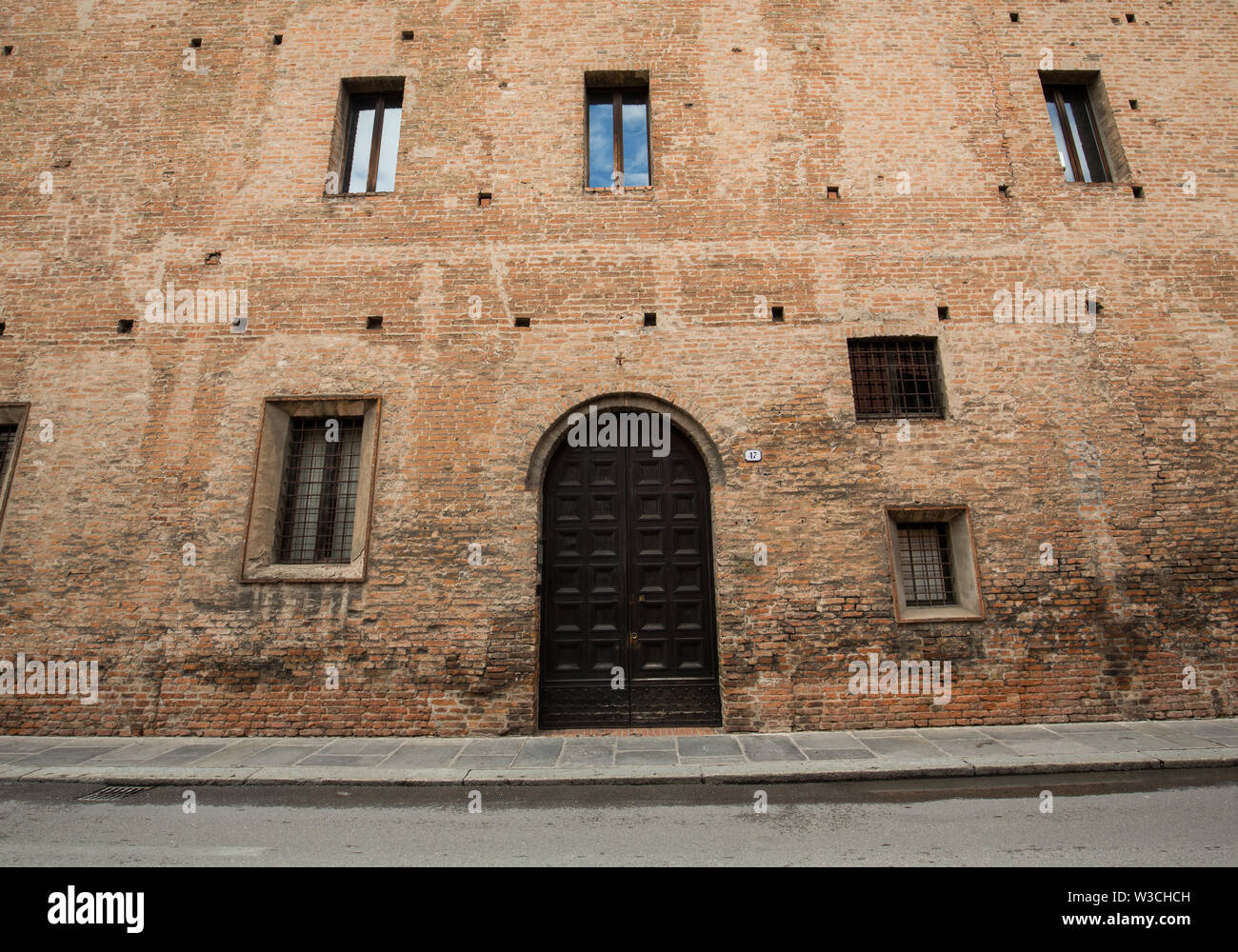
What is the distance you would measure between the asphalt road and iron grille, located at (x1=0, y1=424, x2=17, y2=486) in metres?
4.43

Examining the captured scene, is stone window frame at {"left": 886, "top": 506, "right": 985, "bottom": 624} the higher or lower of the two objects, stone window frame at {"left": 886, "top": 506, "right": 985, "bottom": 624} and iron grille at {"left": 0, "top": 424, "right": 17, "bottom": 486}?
the lower

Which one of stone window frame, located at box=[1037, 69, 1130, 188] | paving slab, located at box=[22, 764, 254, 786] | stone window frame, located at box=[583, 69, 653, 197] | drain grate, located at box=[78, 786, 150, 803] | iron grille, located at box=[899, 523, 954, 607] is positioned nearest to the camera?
drain grate, located at box=[78, 786, 150, 803]

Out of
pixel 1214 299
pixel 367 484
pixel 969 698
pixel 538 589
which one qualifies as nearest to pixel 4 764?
pixel 367 484

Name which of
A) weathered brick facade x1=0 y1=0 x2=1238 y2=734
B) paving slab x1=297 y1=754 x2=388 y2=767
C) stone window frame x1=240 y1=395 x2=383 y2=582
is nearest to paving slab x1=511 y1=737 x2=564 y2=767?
weathered brick facade x1=0 y1=0 x2=1238 y2=734

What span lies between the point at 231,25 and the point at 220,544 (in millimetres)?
7985

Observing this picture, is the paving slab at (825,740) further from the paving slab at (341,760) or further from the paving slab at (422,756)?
the paving slab at (341,760)

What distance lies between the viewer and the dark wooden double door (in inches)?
268

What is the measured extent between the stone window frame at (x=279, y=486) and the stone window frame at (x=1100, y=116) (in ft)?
33.3

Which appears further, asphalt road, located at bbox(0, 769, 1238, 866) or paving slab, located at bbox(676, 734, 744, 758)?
paving slab, located at bbox(676, 734, 744, 758)

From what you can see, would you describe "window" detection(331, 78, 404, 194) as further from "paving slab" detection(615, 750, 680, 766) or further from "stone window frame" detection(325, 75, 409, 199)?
"paving slab" detection(615, 750, 680, 766)

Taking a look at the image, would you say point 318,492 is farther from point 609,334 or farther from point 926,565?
point 926,565

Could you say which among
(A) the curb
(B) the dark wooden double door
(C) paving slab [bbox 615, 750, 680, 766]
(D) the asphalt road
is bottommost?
(D) the asphalt road

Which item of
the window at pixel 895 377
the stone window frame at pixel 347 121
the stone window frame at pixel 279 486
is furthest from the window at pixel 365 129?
the window at pixel 895 377

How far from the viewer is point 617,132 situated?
28.7ft
